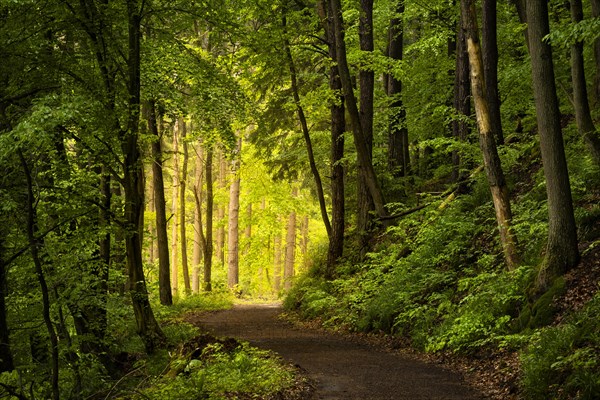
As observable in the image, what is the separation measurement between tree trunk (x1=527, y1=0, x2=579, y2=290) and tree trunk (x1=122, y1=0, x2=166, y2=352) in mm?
6516

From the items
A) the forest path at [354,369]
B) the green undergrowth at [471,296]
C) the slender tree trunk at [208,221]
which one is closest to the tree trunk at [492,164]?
the green undergrowth at [471,296]

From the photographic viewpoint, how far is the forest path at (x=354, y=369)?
7805mm

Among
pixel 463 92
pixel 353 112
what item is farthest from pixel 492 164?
pixel 353 112

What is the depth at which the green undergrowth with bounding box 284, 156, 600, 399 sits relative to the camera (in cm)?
700

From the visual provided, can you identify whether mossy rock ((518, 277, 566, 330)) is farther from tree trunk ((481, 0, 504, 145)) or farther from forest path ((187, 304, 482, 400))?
tree trunk ((481, 0, 504, 145))

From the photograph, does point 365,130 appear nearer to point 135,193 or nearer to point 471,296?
→ point 471,296

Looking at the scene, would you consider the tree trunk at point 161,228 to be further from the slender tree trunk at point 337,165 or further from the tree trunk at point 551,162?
the tree trunk at point 551,162

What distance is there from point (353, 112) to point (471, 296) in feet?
23.9

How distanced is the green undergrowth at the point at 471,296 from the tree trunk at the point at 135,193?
16.8 feet

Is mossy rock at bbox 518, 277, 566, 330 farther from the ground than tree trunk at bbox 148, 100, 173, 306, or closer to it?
closer to it

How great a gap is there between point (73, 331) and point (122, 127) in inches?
171

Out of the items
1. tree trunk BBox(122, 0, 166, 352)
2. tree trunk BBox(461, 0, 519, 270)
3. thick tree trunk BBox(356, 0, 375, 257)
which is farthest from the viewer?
thick tree trunk BBox(356, 0, 375, 257)

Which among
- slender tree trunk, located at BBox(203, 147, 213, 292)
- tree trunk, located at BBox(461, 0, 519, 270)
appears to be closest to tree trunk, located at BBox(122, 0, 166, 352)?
tree trunk, located at BBox(461, 0, 519, 270)

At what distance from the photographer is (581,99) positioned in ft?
40.3
